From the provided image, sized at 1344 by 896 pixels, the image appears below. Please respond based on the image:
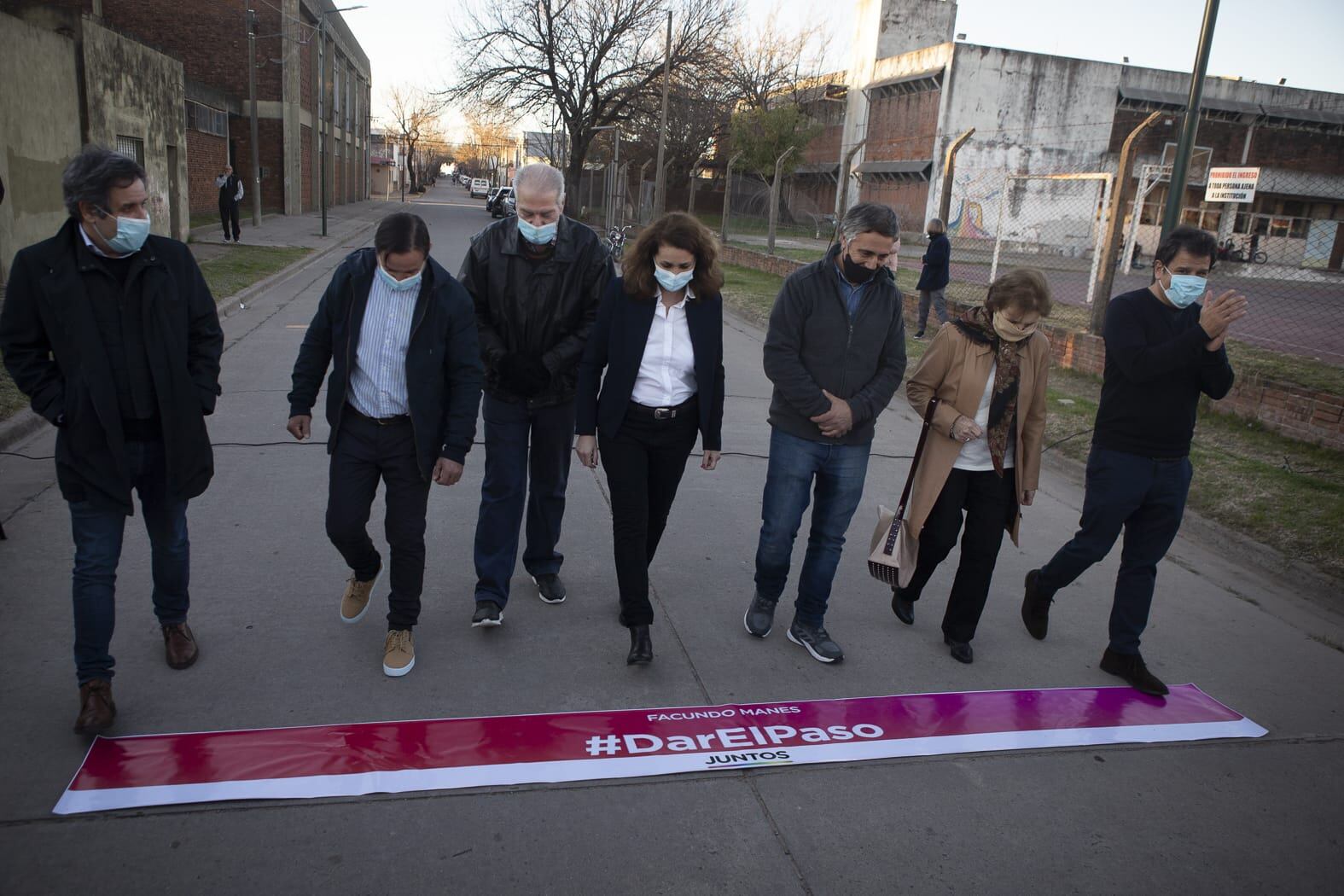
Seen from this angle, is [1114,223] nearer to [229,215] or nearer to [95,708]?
[95,708]

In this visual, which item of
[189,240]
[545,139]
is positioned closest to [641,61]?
[189,240]

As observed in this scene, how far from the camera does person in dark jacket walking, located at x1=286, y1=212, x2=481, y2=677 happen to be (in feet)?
11.8

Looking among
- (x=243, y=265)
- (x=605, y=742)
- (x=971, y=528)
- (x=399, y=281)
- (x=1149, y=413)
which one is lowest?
(x=605, y=742)

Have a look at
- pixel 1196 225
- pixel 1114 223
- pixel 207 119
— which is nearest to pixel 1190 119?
pixel 1114 223

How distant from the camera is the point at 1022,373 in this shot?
4.05 m

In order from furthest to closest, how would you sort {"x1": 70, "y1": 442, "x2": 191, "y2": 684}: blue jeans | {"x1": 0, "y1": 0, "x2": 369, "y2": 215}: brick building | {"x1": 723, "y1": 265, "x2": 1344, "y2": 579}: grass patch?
1. {"x1": 0, "y1": 0, "x2": 369, "y2": 215}: brick building
2. {"x1": 723, "y1": 265, "x2": 1344, "y2": 579}: grass patch
3. {"x1": 70, "y1": 442, "x2": 191, "y2": 684}: blue jeans

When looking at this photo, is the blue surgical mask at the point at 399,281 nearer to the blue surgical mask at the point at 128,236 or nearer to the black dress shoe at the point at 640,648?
the blue surgical mask at the point at 128,236

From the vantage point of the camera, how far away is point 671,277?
374cm

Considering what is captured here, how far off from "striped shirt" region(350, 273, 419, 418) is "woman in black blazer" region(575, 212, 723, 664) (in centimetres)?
75

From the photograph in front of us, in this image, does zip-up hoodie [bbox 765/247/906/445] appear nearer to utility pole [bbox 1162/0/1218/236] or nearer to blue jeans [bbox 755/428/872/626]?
blue jeans [bbox 755/428/872/626]

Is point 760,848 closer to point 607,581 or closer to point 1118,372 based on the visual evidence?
point 607,581

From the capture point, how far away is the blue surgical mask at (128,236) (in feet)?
10.2

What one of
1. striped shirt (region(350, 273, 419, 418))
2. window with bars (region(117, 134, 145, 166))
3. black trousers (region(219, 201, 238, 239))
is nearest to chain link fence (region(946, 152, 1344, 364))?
striped shirt (region(350, 273, 419, 418))

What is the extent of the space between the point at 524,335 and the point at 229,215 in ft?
69.2
